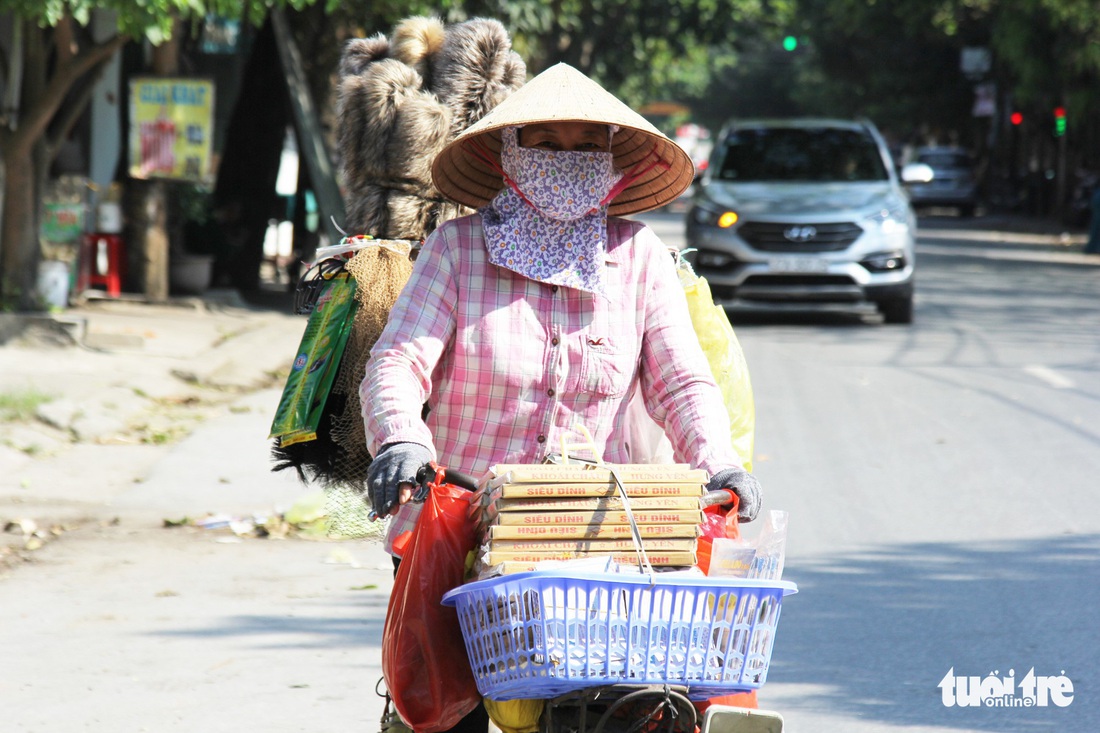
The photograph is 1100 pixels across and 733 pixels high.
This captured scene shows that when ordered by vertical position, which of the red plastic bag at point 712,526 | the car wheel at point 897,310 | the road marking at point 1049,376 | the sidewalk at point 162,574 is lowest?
the sidewalk at point 162,574

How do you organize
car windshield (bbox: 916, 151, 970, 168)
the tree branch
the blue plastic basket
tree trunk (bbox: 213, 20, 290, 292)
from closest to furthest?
the blue plastic basket, the tree branch, tree trunk (bbox: 213, 20, 290, 292), car windshield (bbox: 916, 151, 970, 168)

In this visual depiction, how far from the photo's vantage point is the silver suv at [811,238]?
12969mm

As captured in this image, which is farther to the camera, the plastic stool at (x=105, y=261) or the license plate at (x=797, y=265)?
the plastic stool at (x=105, y=261)

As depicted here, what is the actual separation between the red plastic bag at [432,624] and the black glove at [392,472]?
6 cm

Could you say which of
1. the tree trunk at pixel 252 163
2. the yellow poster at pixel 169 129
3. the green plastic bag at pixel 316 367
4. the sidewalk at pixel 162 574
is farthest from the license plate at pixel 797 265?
the green plastic bag at pixel 316 367

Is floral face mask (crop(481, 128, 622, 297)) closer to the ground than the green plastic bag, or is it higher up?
higher up

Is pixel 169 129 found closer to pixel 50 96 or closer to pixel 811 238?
pixel 50 96

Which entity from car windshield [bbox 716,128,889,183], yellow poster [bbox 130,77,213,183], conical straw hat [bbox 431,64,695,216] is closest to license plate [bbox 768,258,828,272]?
car windshield [bbox 716,128,889,183]

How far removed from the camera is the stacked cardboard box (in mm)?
2400

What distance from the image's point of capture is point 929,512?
688 cm

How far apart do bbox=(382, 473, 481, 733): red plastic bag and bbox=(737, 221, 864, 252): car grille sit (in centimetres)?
1082

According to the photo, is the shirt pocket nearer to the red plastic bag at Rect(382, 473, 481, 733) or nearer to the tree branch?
the red plastic bag at Rect(382, 473, 481, 733)

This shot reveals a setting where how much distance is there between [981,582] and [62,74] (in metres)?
8.76

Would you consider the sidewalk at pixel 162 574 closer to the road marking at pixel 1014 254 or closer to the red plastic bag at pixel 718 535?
the red plastic bag at pixel 718 535
